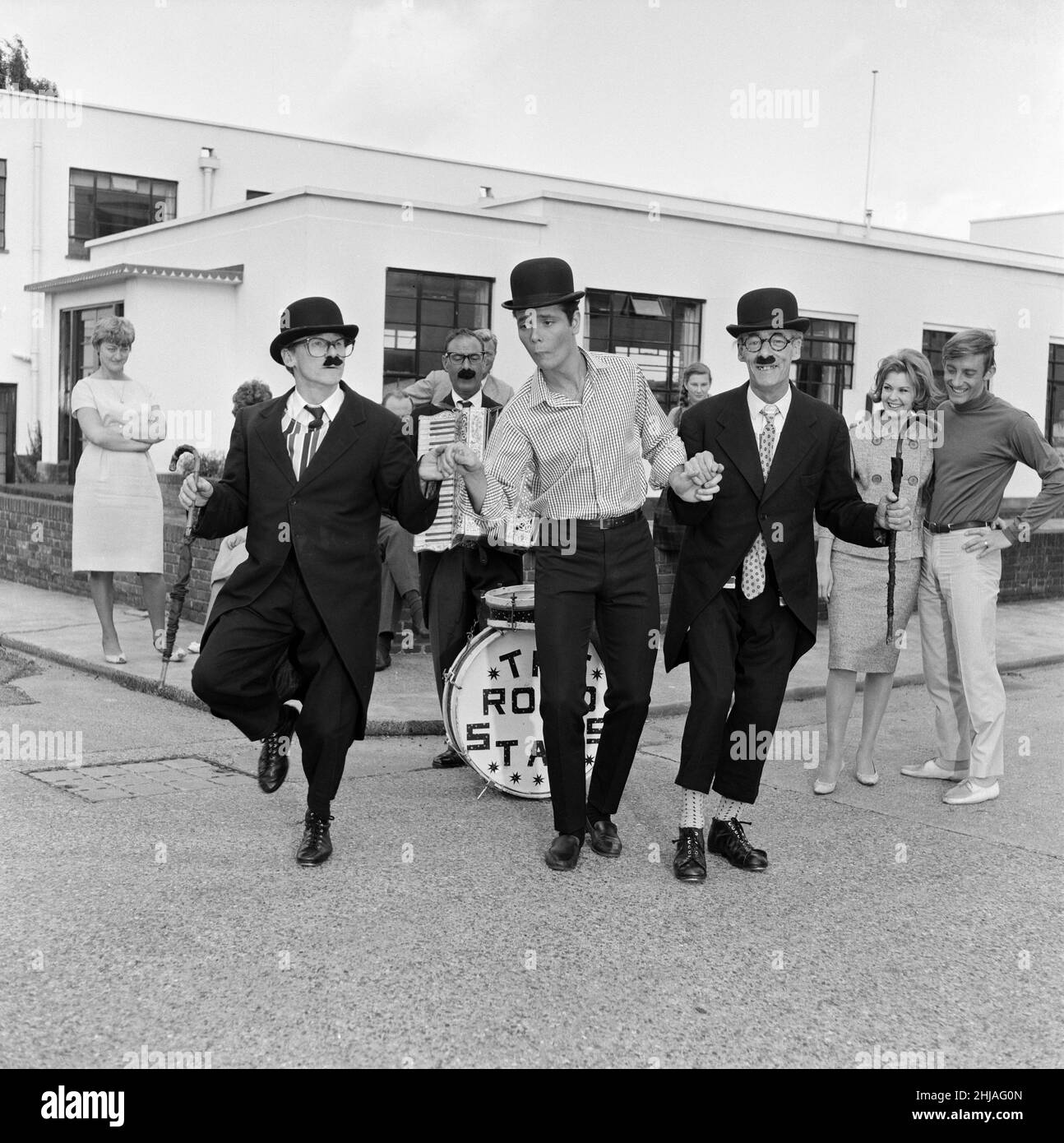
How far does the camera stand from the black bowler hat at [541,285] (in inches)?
207

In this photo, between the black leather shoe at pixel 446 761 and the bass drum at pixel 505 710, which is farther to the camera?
the black leather shoe at pixel 446 761

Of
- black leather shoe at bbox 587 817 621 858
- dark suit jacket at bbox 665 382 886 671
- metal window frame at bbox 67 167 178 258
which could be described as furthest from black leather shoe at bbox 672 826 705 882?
metal window frame at bbox 67 167 178 258

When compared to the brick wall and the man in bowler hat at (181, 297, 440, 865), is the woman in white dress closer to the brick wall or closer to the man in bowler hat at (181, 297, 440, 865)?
the brick wall

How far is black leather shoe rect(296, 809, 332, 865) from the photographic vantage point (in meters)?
5.24

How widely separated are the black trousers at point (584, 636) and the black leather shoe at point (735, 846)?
0.52 m

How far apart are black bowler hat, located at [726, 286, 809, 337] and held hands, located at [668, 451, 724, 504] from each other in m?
0.55

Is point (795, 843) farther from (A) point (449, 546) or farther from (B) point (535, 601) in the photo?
(A) point (449, 546)

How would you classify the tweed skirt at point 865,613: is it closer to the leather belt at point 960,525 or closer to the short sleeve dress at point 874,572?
the short sleeve dress at point 874,572

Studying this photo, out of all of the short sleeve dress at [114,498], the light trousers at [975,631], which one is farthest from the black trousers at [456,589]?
the short sleeve dress at [114,498]

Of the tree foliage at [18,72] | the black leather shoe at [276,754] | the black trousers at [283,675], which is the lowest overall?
the black leather shoe at [276,754]

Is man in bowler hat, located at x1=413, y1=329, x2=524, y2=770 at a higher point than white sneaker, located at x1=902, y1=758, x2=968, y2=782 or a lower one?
higher
